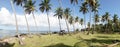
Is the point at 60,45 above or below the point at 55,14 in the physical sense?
below

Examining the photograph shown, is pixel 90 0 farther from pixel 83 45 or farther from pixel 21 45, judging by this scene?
pixel 83 45

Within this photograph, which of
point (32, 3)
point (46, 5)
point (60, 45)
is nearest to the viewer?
point (60, 45)

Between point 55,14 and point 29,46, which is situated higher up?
point 55,14

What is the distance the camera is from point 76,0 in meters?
72.0

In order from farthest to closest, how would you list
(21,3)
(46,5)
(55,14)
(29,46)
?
1. (55,14)
2. (46,5)
3. (21,3)
4. (29,46)

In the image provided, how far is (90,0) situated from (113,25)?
179ft

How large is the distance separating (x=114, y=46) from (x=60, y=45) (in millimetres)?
11051

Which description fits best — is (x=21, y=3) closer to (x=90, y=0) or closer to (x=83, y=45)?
(x=90, y=0)

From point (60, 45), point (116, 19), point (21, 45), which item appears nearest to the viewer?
point (60, 45)

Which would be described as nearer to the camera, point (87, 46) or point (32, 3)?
point (87, 46)

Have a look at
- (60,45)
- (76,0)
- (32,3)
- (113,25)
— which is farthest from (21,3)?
(113,25)

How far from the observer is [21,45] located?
46.6m

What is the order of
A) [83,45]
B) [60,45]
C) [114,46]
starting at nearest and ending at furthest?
[83,45] → [114,46] → [60,45]

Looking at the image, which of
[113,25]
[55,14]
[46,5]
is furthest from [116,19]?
[46,5]
